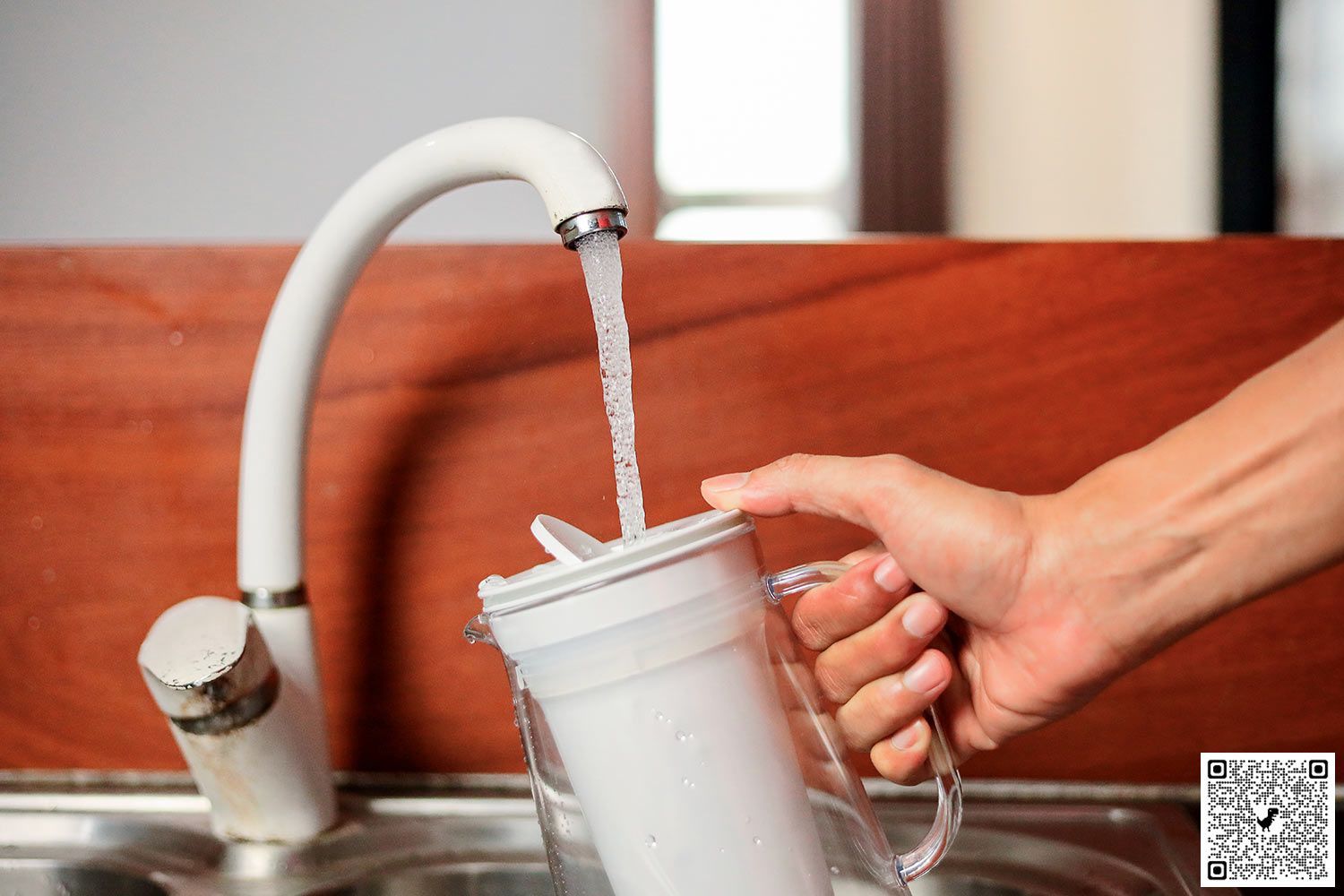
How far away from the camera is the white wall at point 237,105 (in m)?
1.88

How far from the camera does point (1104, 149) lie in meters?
2.24

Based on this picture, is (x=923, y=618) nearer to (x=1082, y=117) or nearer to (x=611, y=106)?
(x=611, y=106)

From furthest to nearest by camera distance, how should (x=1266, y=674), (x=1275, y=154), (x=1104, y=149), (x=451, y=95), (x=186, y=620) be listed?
(x=1104, y=149) → (x=451, y=95) → (x=1275, y=154) → (x=1266, y=674) → (x=186, y=620)

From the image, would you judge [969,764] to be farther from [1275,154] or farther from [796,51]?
[796,51]

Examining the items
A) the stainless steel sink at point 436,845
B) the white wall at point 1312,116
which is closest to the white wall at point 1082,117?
the white wall at point 1312,116

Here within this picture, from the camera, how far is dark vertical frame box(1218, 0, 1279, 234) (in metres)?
1.80

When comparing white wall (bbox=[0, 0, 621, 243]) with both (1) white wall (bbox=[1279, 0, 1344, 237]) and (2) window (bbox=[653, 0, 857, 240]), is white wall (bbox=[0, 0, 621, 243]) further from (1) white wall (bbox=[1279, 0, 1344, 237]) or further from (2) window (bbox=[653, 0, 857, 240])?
(1) white wall (bbox=[1279, 0, 1344, 237])

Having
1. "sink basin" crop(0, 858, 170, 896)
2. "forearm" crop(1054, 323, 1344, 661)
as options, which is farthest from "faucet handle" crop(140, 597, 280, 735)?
"forearm" crop(1054, 323, 1344, 661)

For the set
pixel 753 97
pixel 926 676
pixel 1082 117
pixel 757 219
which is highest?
pixel 753 97

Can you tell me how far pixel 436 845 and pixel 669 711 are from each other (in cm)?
25

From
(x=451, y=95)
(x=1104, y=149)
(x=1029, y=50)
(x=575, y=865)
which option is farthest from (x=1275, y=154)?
(x=575, y=865)

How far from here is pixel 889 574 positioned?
0.39 metres

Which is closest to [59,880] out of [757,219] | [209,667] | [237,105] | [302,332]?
[209,667]

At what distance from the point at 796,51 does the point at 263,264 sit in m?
2.19
